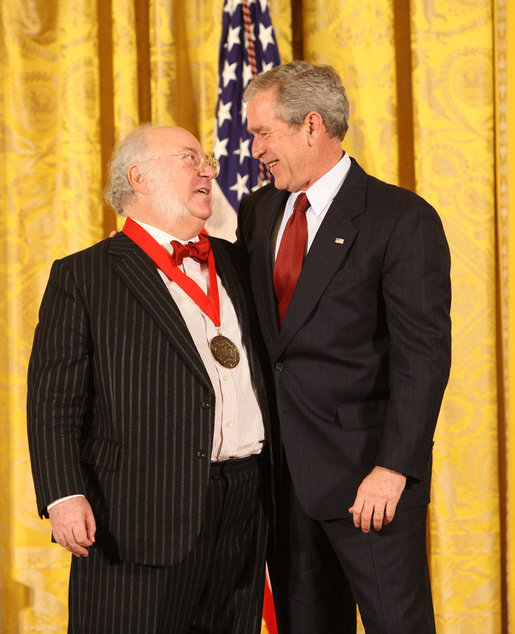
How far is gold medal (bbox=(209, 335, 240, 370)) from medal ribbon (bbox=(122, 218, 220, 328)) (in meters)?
0.05

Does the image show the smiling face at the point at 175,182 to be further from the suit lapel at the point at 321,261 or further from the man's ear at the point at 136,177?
Answer: the suit lapel at the point at 321,261

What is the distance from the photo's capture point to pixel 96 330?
6.50 ft

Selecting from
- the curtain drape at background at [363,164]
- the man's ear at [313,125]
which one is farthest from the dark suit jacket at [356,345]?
the curtain drape at background at [363,164]

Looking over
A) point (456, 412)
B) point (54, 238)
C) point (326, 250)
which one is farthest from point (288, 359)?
point (54, 238)

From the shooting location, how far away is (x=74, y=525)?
1.89m

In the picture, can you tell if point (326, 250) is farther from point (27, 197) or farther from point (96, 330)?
point (27, 197)

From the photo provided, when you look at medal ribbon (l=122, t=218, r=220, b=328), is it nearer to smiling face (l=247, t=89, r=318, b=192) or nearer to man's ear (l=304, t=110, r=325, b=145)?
smiling face (l=247, t=89, r=318, b=192)

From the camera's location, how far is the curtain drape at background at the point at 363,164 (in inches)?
125

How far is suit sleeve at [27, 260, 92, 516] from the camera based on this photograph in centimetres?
193

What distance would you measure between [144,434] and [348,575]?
676 millimetres

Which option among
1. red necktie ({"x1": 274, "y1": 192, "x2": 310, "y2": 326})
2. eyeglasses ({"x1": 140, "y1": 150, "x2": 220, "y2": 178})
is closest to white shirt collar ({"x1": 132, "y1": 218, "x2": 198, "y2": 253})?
eyeglasses ({"x1": 140, "y1": 150, "x2": 220, "y2": 178})

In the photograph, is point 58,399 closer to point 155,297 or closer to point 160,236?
point 155,297

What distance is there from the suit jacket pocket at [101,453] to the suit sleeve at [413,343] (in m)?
0.67

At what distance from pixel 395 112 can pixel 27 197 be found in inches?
62.0
